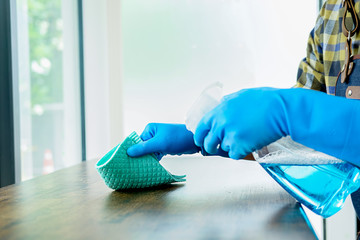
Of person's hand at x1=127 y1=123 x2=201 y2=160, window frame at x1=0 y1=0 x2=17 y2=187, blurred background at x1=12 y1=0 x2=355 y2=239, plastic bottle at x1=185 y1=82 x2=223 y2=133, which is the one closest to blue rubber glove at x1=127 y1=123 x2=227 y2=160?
person's hand at x1=127 y1=123 x2=201 y2=160

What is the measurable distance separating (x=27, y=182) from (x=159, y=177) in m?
0.41

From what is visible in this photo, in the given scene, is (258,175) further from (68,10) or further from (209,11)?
(68,10)

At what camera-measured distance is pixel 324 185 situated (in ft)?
2.66

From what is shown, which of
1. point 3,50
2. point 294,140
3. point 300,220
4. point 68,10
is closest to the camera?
point 300,220

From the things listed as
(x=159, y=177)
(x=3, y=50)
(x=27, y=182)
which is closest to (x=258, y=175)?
(x=159, y=177)

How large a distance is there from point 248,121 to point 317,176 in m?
0.18

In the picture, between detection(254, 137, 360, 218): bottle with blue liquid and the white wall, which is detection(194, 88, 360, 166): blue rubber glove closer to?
detection(254, 137, 360, 218): bottle with blue liquid

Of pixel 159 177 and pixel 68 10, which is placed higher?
pixel 68 10

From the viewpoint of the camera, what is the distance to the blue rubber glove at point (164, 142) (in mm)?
→ 1005

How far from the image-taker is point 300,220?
68 centimetres

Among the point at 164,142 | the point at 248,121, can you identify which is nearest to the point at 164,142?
the point at 164,142

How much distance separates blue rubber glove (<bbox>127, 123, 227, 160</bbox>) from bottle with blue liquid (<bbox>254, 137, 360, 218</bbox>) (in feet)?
0.74

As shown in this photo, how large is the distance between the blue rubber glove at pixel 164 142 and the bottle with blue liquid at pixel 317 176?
0.74 feet

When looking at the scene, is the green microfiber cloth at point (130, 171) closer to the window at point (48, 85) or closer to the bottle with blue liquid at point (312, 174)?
the bottle with blue liquid at point (312, 174)
